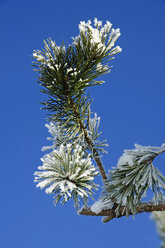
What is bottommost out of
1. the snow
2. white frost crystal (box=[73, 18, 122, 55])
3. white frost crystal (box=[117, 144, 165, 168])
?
the snow

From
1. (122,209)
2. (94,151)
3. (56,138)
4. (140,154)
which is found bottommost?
(122,209)

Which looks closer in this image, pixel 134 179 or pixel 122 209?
pixel 134 179

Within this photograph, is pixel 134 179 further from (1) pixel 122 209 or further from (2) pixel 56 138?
(2) pixel 56 138

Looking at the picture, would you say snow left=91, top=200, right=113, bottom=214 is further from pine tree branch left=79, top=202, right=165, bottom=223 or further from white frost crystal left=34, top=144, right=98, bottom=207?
white frost crystal left=34, top=144, right=98, bottom=207

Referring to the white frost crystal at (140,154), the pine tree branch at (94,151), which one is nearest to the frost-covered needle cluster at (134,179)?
the white frost crystal at (140,154)

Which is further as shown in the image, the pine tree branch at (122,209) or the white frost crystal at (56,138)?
the white frost crystal at (56,138)

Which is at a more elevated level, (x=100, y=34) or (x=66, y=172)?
(x=100, y=34)

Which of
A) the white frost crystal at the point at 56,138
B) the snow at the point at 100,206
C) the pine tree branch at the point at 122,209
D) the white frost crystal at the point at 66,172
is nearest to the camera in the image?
the white frost crystal at the point at 66,172

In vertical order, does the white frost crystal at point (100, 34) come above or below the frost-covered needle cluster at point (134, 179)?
above

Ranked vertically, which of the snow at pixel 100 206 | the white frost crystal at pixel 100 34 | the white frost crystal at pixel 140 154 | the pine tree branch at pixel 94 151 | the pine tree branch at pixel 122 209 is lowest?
the pine tree branch at pixel 122 209

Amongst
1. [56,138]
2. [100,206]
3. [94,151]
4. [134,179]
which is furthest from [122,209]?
[56,138]

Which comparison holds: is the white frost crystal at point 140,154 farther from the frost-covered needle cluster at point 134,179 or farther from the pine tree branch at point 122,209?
the pine tree branch at point 122,209

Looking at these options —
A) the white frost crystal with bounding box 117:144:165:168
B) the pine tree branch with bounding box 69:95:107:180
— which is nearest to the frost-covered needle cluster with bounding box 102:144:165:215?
the white frost crystal with bounding box 117:144:165:168

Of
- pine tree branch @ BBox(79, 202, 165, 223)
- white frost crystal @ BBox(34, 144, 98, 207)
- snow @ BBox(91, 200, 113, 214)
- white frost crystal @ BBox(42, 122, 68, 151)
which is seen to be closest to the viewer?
white frost crystal @ BBox(34, 144, 98, 207)
